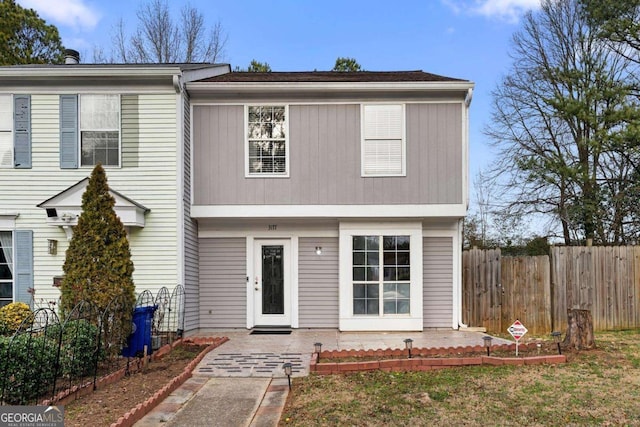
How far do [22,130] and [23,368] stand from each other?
229 inches

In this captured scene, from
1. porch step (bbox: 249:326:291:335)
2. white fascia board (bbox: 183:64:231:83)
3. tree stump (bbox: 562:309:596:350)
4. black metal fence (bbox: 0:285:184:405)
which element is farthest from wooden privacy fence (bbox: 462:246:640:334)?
white fascia board (bbox: 183:64:231:83)

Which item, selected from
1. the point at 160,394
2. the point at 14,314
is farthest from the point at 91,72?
the point at 160,394

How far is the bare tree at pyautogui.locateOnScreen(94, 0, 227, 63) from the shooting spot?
2086 cm

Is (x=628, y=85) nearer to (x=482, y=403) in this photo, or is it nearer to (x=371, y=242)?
(x=371, y=242)

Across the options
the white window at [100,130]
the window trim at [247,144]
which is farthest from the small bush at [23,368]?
the window trim at [247,144]

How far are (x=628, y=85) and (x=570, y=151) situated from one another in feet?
8.75

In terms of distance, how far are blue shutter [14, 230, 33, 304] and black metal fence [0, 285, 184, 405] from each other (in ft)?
A: 8.44

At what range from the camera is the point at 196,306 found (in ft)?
30.9

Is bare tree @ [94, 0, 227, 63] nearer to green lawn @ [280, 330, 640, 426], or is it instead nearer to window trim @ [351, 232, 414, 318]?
window trim @ [351, 232, 414, 318]

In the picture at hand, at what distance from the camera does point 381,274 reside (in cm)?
921

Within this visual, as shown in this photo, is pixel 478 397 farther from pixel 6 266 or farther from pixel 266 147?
pixel 6 266

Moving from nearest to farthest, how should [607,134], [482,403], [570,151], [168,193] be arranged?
[482,403] < [168,193] < [607,134] < [570,151]

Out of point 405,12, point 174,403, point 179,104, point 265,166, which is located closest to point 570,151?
point 405,12

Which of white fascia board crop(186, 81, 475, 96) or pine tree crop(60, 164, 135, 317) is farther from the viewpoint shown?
white fascia board crop(186, 81, 475, 96)
